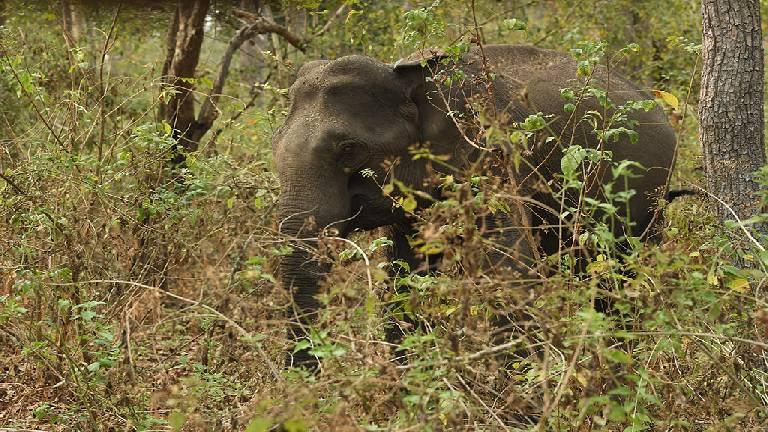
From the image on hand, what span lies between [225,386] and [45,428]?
117 cm

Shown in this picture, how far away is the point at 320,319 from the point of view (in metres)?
4.21

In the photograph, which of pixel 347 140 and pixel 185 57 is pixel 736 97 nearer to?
pixel 347 140

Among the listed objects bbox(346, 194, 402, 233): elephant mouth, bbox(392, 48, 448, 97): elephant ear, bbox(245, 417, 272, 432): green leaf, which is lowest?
bbox(346, 194, 402, 233): elephant mouth

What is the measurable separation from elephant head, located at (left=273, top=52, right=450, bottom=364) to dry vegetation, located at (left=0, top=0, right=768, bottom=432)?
0.40 meters

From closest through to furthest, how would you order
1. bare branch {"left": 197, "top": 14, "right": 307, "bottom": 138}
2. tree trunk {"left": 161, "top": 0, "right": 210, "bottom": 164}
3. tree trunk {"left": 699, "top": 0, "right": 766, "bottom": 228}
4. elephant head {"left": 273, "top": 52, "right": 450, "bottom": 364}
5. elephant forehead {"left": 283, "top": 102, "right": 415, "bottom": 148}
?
tree trunk {"left": 699, "top": 0, "right": 766, "bottom": 228} → elephant head {"left": 273, "top": 52, "right": 450, "bottom": 364} → elephant forehead {"left": 283, "top": 102, "right": 415, "bottom": 148} → tree trunk {"left": 161, "top": 0, "right": 210, "bottom": 164} → bare branch {"left": 197, "top": 14, "right": 307, "bottom": 138}

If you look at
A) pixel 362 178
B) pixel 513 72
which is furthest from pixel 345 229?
pixel 513 72

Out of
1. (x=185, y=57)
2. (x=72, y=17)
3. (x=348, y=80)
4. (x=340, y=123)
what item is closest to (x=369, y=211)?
(x=340, y=123)

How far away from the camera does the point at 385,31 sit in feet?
40.4

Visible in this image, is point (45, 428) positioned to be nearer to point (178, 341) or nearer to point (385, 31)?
point (178, 341)

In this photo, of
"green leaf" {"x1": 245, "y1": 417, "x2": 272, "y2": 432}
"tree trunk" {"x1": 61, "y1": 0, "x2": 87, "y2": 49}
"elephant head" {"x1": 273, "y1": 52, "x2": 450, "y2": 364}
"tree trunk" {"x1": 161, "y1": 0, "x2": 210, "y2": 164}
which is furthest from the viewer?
"tree trunk" {"x1": 61, "y1": 0, "x2": 87, "y2": 49}

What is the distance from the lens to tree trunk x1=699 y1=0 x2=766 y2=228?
6.65 meters

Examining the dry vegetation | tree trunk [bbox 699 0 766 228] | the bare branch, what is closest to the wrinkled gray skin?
the dry vegetation

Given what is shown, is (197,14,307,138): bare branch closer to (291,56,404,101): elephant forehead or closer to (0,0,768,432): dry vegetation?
(0,0,768,432): dry vegetation

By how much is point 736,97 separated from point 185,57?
446cm
